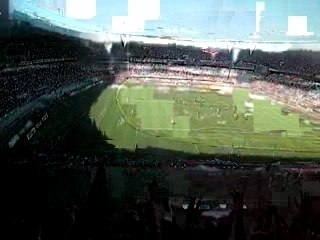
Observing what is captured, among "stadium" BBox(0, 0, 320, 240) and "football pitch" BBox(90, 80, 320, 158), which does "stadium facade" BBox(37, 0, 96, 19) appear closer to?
"stadium" BBox(0, 0, 320, 240)

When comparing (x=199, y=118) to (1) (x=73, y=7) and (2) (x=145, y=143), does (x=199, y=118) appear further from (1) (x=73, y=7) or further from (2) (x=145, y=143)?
(1) (x=73, y=7)

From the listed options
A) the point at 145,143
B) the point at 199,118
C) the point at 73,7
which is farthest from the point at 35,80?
the point at 199,118

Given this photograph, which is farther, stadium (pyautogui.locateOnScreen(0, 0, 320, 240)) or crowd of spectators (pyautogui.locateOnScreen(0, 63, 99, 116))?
crowd of spectators (pyautogui.locateOnScreen(0, 63, 99, 116))

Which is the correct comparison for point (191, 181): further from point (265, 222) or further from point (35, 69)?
point (35, 69)

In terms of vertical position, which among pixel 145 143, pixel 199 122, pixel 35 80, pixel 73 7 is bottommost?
pixel 145 143

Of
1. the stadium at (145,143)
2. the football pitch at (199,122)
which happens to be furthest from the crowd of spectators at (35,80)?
the football pitch at (199,122)

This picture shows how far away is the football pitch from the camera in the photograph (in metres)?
3.78

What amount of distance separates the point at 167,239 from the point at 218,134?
96 centimetres

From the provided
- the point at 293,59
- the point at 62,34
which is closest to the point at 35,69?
the point at 62,34

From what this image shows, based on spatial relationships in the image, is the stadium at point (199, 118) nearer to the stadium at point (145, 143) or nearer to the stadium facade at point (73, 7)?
the stadium at point (145, 143)

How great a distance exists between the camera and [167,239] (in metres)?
3.67

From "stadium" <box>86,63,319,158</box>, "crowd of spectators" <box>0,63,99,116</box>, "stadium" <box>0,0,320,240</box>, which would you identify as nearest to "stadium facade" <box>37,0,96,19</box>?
"stadium" <box>0,0,320,240</box>

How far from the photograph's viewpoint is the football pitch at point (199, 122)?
12.4ft

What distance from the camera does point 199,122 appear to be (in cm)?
380
